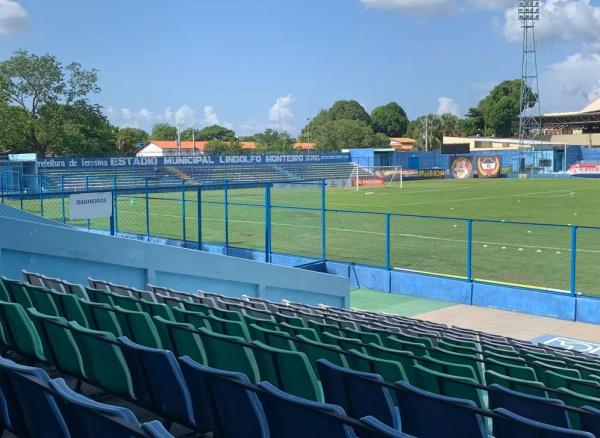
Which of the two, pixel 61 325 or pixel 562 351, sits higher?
pixel 61 325

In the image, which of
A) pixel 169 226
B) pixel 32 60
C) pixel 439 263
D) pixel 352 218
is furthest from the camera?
pixel 32 60

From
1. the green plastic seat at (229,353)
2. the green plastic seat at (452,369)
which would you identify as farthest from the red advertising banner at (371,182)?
the green plastic seat at (229,353)

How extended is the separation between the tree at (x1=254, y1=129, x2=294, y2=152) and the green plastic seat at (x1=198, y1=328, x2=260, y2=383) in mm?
116749

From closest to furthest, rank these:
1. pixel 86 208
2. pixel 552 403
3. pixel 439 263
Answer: pixel 552 403 → pixel 86 208 → pixel 439 263

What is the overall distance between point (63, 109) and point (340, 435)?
229ft

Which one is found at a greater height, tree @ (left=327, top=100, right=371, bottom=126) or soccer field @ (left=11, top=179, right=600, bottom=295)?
Result: tree @ (left=327, top=100, right=371, bottom=126)

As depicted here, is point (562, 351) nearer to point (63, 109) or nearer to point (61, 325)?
point (61, 325)

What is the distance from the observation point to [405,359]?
559 centimetres

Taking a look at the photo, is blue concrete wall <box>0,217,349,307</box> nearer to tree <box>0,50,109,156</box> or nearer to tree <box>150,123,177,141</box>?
tree <box>0,50,109,156</box>

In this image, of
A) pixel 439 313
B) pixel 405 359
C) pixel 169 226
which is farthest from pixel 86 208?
pixel 169 226

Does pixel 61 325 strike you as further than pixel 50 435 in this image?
Yes

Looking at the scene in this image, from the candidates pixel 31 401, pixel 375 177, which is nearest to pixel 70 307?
pixel 31 401

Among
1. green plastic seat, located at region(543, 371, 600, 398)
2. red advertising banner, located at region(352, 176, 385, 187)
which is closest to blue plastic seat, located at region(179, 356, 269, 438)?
green plastic seat, located at region(543, 371, 600, 398)

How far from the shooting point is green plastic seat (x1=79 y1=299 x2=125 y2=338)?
18.6 ft
